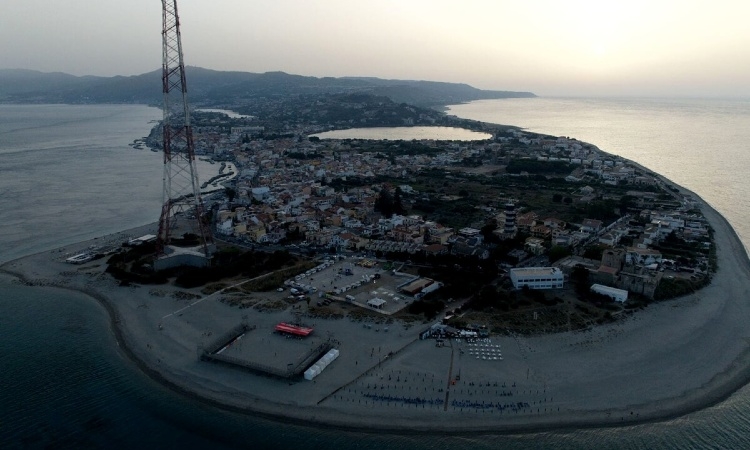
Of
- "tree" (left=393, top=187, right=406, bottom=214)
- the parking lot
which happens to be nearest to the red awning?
the parking lot

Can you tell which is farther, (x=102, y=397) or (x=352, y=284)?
(x=352, y=284)

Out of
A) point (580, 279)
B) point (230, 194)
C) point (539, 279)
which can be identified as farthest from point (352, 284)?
point (230, 194)

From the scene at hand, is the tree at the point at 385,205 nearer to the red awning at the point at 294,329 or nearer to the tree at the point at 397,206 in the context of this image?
the tree at the point at 397,206

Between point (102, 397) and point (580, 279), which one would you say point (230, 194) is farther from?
point (580, 279)

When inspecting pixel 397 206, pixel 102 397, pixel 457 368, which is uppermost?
pixel 397 206

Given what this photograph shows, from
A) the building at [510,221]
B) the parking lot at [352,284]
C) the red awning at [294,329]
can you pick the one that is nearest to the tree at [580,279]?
the building at [510,221]

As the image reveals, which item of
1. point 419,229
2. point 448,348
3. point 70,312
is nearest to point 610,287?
point 448,348
